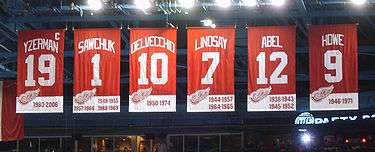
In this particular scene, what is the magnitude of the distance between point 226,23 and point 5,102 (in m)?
7.51

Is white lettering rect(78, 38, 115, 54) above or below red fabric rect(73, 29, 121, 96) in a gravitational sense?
above

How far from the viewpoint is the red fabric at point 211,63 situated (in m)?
14.1

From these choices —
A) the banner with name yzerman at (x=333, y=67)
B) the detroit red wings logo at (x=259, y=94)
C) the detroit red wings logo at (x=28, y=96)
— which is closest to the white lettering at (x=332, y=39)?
the banner with name yzerman at (x=333, y=67)

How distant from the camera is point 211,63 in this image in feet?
46.6

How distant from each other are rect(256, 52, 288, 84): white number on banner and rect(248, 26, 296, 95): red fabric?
0.04m

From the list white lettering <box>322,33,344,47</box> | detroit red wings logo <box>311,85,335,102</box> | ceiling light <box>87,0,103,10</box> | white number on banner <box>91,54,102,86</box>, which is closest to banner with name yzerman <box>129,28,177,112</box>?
white number on banner <box>91,54,102,86</box>

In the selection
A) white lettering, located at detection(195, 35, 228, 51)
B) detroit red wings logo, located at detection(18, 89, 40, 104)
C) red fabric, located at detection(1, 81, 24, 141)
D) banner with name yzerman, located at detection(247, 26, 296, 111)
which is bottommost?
red fabric, located at detection(1, 81, 24, 141)

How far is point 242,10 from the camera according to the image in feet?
52.4

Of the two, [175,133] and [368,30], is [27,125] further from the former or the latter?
[368,30]

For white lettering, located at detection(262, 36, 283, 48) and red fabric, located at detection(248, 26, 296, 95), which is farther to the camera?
white lettering, located at detection(262, 36, 283, 48)

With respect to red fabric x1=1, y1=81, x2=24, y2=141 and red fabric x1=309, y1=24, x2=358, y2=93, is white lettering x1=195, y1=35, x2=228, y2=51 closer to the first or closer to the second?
red fabric x1=309, y1=24, x2=358, y2=93

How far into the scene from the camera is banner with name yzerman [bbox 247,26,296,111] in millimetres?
13789

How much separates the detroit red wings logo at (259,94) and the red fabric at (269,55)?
0.07 metres

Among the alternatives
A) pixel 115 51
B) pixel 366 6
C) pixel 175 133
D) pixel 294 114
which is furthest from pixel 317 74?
pixel 175 133
